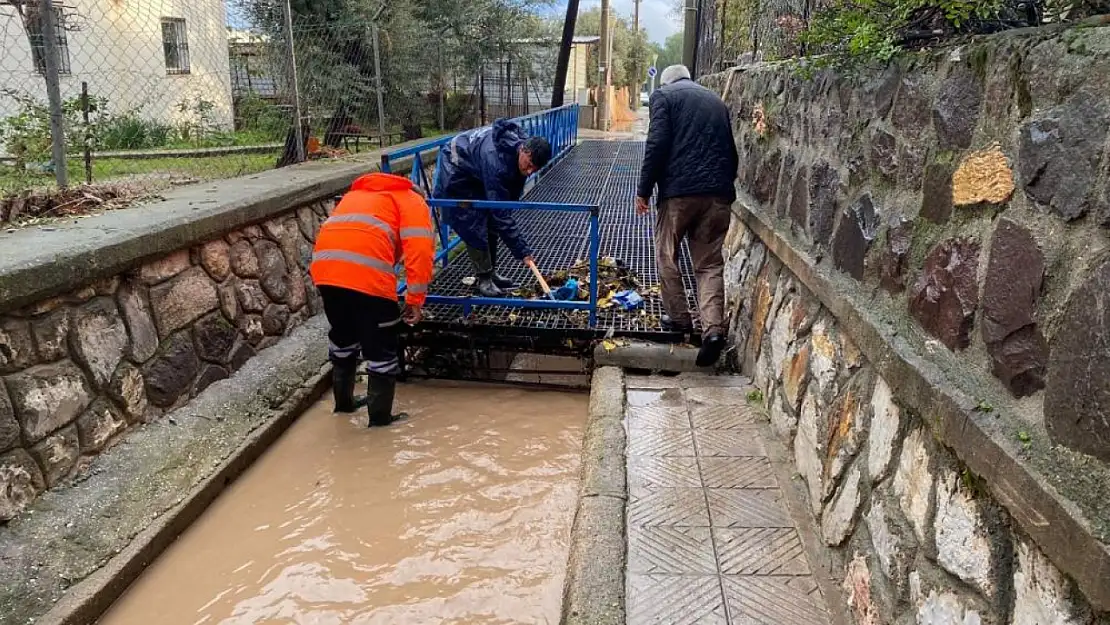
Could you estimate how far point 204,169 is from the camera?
6.86m

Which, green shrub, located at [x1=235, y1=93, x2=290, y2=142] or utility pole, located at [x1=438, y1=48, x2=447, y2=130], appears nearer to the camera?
green shrub, located at [x1=235, y1=93, x2=290, y2=142]

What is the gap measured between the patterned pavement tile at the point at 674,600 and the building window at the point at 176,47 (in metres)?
10.3

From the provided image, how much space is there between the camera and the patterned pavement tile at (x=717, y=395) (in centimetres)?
427

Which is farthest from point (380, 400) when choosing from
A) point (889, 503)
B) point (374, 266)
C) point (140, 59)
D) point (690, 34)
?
point (140, 59)

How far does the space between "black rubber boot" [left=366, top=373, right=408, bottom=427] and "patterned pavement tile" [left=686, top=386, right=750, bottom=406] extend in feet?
5.70

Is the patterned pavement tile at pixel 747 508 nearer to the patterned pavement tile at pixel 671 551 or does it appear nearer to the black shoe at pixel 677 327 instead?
the patterned pavement tile at pixel 671 551

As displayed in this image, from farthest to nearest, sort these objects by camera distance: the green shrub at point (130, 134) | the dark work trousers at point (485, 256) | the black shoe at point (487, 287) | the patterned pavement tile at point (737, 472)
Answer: the green shrub at point (130, 134) → the black shoe at point (487, 287) → the dark work trousers at point (485, 256) → the patterned pavement tile at point (737, 472)

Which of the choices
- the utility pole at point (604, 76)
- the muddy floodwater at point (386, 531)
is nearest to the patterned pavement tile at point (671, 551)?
the muddy floodwater at point (386, 531)

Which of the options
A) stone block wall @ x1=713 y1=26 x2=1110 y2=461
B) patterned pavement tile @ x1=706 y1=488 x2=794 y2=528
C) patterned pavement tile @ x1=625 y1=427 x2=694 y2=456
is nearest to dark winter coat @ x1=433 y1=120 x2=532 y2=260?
patterned pavement tile @ x1=625 y1=427 x2=694 y2=456

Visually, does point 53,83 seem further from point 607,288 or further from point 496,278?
point 607,288

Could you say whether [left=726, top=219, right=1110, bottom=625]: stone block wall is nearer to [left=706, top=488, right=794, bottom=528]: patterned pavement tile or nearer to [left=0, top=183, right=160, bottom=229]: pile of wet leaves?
[left=706, top=488, right=794, bottom=528]: patterned pavement tile

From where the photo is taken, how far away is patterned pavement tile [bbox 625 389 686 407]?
4270 mm

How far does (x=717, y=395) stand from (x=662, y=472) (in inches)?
40.1

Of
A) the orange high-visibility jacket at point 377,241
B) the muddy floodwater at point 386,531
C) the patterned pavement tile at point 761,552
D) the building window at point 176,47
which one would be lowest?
the muddy floodwater at point 386,531
